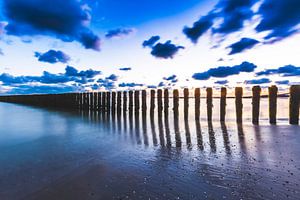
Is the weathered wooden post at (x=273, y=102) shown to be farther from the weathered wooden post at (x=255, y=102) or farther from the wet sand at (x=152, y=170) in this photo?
the wet sand at (x=152, y=170)

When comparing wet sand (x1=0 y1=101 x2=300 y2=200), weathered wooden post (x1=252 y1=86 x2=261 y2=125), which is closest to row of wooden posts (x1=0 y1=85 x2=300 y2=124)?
weathered wooden post (x1=252 y1=86 x2=261 y2=125)

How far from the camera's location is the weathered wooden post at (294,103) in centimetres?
754

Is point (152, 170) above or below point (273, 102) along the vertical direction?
below

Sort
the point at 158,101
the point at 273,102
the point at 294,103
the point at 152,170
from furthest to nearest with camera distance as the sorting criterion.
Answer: the point at 158,101, the point at 273,102, the point at 294,103, the point at 152,170

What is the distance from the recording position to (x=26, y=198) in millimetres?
2197

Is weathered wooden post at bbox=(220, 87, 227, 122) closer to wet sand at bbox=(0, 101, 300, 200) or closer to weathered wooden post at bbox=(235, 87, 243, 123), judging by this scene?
weathered wooden post at bbox=(235, 87, 243, 123)

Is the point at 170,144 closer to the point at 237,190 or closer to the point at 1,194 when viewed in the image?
the point at 237,190

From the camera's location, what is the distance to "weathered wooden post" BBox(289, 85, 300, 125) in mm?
7539

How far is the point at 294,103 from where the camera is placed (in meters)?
7.72

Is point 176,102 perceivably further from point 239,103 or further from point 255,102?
point 255,102

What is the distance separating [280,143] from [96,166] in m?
3.79

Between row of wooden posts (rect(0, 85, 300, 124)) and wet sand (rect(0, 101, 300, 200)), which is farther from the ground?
row of wooden posts (rect(0, 85, 300, 124))

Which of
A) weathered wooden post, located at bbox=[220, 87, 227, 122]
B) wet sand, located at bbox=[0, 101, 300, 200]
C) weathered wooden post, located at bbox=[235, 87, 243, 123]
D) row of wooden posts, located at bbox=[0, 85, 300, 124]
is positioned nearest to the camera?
wet sand, located at bbox=[0, 101, 300, 200]

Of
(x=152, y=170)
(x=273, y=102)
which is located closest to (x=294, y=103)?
(x=273, y=102)
